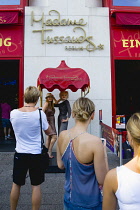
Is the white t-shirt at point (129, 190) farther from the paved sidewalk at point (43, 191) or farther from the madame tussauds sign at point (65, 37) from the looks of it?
the madame tussauds sign at point (65, 37)

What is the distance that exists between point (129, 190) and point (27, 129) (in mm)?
1867

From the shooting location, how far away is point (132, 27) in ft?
25.2

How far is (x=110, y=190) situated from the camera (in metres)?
1.42

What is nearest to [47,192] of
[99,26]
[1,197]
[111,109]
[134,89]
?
[1,197]

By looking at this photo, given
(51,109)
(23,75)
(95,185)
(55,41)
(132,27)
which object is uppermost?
(132,27)

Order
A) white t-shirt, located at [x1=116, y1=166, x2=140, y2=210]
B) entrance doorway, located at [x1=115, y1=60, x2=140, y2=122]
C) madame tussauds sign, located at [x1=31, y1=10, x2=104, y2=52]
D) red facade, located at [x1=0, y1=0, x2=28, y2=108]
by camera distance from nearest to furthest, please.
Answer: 1. white t-shirt, located at [x1=116, y1=166, x2=140, y2=210]
2. red facade, located at [x1=0, y1=0, x2=28, y2=108]
3. madame tussauds sign, located at [x1=31, y1=10, x2=104, y2=52]
4. entrance doorway, located at [x1=115, y1=60, x2=140, y2=122]

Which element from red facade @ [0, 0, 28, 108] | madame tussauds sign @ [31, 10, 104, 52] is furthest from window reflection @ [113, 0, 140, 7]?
red facade @ [0, 0, 28, 108]

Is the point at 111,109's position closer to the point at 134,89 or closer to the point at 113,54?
the point at 113,54

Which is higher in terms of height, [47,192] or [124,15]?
[124,15]

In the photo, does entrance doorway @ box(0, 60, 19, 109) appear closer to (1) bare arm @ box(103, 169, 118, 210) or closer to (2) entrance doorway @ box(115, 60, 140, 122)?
(2) entrance doorway @ box(115, 60, 140, 122)

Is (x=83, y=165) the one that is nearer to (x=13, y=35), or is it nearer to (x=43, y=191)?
(x=43, y=191)

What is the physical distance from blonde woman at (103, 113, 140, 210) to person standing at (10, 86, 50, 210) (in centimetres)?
164

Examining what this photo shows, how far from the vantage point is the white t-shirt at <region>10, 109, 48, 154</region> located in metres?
2.90

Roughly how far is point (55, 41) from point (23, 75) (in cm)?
166
